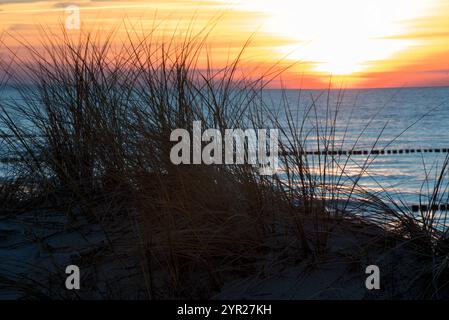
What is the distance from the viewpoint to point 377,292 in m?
2.05

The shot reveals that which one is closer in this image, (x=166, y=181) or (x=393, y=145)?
(x=166, y=181)

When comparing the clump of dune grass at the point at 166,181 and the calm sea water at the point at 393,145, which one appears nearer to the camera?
the clump of dune grass at the point at 166,181

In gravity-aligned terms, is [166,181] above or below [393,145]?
below

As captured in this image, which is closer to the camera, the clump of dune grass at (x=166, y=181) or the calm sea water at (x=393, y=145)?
the clump of dune grass at (x=166, y=181)

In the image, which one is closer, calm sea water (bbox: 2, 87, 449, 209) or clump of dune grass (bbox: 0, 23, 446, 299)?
clump of dune grass (bbox: 0, 23, 446, 299)

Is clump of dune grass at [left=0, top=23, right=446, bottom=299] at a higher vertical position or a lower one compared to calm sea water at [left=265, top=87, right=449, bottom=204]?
lower

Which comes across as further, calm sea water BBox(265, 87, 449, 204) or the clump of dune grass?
calm sea water BBox(265, 87, 449, 204)

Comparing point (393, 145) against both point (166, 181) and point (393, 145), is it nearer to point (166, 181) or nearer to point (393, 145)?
point (393, 145)

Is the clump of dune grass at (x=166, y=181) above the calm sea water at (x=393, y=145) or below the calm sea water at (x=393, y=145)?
below

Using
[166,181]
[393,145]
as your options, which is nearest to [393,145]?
[393,145]

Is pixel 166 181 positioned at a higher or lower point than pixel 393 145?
lower

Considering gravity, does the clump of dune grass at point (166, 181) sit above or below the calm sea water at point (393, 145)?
below
